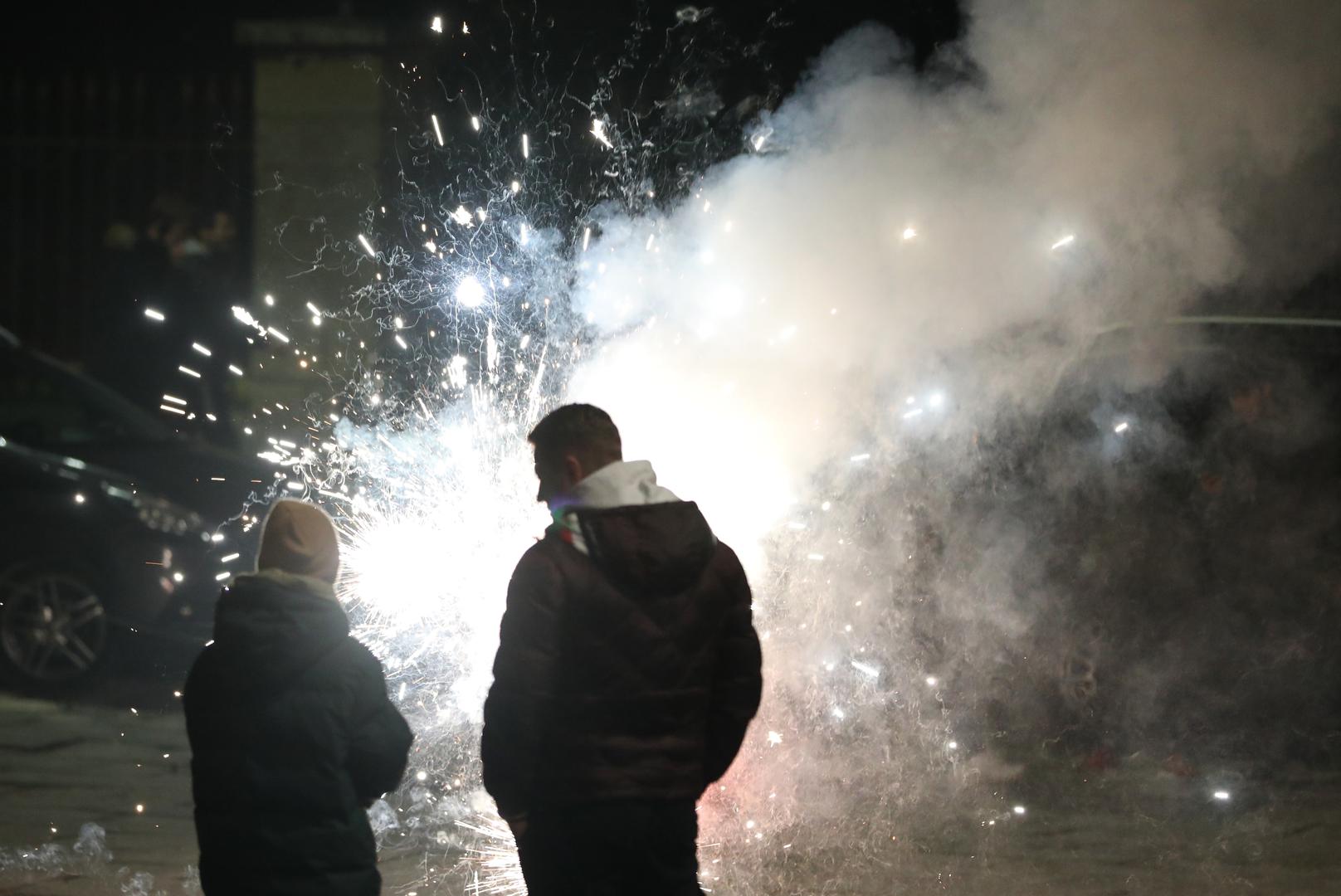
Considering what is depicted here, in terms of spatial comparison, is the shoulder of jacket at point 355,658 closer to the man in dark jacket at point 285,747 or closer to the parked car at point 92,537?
the man in dark jacket at point 285,747

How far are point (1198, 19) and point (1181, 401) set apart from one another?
6.95 feet

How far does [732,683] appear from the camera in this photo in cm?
270

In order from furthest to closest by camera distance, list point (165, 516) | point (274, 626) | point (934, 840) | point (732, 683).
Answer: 1. point (165, 516)
2. point (934, 840)
3. point (732, 683)
4. point (274, 626)

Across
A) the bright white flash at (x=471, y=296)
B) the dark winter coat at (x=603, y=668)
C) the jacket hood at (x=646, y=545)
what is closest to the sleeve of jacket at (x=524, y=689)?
the dark winter coat at (x=603, y=668)

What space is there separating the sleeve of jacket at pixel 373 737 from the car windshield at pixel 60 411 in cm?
521

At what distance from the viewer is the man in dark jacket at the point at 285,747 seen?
2543 millimetres

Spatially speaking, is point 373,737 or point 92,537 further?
point 92,537

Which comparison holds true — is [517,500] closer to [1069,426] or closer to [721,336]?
[721,336]

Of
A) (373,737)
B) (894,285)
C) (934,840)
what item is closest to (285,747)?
(373,737)

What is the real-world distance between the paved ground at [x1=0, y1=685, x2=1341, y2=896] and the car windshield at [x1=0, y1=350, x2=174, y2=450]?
1.71 metres

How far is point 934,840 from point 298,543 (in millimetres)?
2984

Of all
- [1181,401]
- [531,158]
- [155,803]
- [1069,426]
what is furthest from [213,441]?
[1181,401]

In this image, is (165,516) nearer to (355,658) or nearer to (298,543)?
(298,543)

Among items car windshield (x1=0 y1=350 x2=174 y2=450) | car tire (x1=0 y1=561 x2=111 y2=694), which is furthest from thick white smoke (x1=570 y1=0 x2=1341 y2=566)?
car windshield (x1=0 y1=350 x2=174 y2=450)
